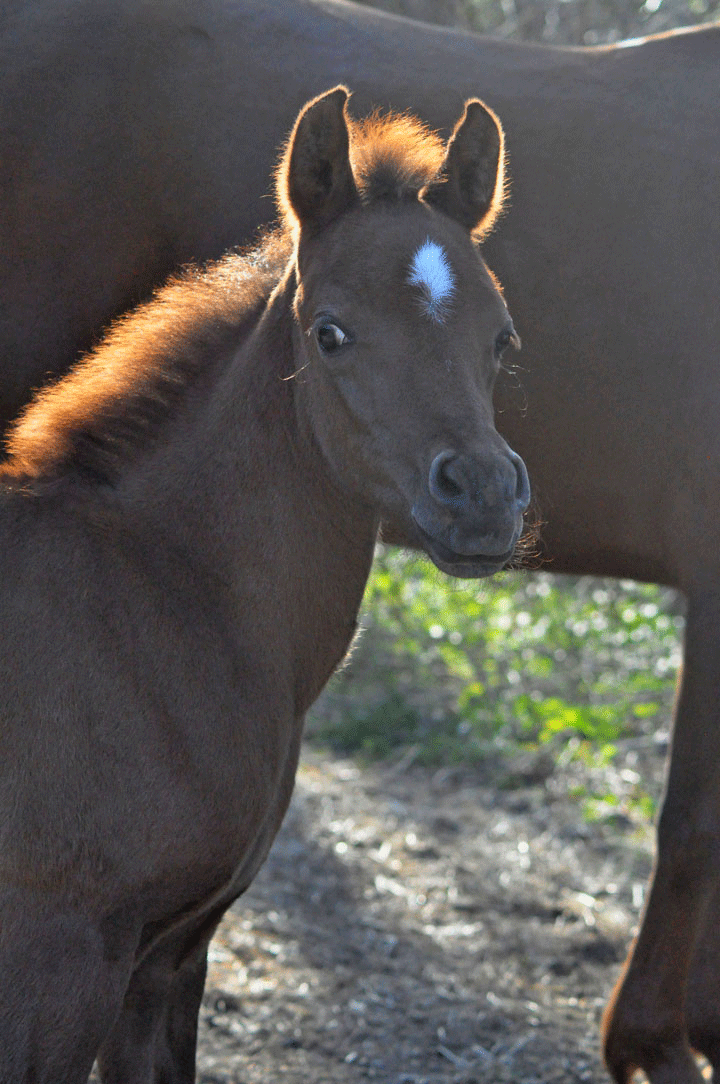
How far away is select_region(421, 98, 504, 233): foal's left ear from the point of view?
275cm

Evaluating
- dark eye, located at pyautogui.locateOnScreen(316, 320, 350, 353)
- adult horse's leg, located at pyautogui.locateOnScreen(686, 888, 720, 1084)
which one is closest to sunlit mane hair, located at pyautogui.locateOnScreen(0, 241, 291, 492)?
dark eye, located at pyautogui.locateOnScreen(316, 320, 350, 353)

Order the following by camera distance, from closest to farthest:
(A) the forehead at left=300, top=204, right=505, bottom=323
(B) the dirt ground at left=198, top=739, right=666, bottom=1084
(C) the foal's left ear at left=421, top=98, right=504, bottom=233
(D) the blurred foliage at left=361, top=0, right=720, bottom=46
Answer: (A) the forehead at left=300, top=204, right=505, bottom=323 → (C) the foal's left ear at left=421, top=98, right=504, bottom=233 → (B) the dirt ground at left=198, top=739, right=666, bottom=1084 → (D) the blurred foliage at left=361, top=0, right=720, bottom=46

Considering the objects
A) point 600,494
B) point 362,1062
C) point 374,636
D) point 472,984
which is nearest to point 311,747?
point 374,636

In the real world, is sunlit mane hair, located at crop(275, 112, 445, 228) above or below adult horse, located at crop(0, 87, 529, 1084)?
above

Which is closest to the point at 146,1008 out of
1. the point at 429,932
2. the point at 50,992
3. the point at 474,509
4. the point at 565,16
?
the point at 50,992

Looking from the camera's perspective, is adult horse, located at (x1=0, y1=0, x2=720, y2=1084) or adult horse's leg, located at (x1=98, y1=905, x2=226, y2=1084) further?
adult horse, located at (x1=0, y1=0, x2=720, y2=1084)

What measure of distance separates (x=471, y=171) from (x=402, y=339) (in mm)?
557

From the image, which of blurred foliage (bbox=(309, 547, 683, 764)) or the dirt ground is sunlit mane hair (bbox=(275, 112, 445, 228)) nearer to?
the dirt ground

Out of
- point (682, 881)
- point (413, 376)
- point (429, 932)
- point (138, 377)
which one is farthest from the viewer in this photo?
point (429, 932)

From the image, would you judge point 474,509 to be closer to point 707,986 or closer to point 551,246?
point 551,246

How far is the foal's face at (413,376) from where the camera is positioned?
93.0 inches

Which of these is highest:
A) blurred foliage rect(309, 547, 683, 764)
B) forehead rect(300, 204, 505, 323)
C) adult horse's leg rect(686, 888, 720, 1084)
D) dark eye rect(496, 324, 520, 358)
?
forehead rect(300, 204, 505, 323)

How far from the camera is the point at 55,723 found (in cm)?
240

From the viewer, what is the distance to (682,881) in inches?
132
